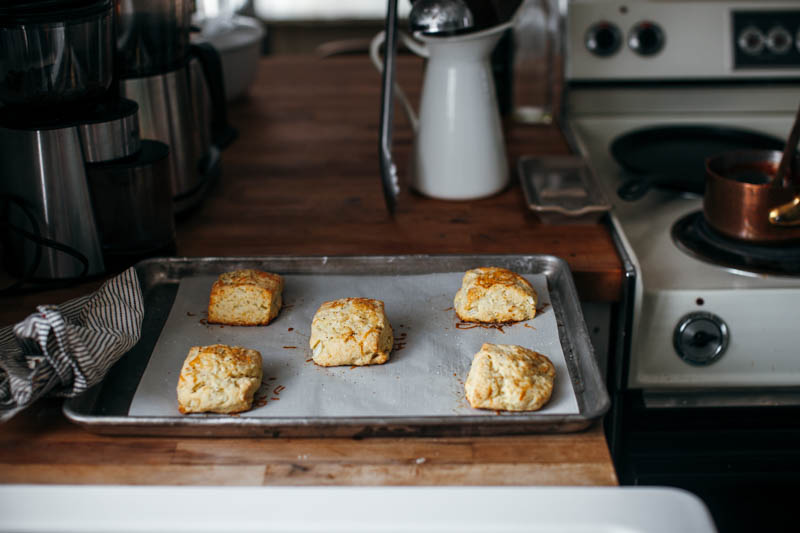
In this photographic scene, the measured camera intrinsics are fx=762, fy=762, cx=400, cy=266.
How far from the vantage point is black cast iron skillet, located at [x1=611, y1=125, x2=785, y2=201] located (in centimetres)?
135

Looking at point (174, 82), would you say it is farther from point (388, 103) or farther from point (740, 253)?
point (740, 253)

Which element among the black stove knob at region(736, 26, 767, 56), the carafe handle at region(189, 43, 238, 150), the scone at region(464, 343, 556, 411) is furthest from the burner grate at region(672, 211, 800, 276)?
the carafe handle at region(189, 43, 238, 150)

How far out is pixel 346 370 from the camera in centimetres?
85

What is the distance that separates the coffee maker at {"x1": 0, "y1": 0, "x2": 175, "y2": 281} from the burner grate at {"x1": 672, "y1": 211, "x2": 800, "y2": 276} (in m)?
0.76

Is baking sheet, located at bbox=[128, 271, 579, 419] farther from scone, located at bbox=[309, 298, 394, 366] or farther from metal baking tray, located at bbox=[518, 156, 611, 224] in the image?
metal baking tray, located at bbox=[518, 156, 611, 224]

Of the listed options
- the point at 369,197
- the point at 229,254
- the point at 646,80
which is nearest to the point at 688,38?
the point at 646,80

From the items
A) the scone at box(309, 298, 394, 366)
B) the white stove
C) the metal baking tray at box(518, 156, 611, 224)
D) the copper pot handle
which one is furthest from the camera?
the white stove

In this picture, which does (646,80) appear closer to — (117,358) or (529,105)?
(529,105)

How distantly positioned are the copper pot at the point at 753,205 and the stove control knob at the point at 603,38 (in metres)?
0.45

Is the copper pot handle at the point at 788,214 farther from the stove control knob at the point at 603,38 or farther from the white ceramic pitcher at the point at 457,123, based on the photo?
the stove control knob at the point at 603,38

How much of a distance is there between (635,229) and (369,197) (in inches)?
17.3

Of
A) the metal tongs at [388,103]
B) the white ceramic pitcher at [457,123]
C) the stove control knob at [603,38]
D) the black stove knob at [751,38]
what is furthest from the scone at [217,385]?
the black stove knob at [751,38]

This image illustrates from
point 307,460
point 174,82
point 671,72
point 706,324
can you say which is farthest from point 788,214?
point 174,82

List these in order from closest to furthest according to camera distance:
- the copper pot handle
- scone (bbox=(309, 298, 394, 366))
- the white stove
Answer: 1. scone (bbox=(309, 298, 394, 366))
2. the copper pot handle
3. the white stove
